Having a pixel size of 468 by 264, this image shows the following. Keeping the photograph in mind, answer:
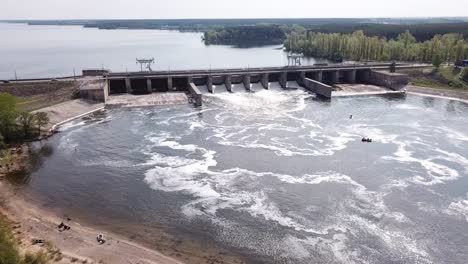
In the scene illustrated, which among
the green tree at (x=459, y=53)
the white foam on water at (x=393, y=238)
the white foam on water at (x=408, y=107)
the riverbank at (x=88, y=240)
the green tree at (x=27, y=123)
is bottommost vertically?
Answer: the white foam on water at (x=393, y=238)

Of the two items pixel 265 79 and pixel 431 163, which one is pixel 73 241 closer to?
pixel 431 163

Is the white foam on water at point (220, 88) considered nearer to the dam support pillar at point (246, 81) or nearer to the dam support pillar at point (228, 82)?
the dam support pillar at point (228, 82)

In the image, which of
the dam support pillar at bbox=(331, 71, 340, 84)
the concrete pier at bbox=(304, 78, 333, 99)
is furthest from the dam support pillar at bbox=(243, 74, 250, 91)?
the dam support pillar at bbox=(331, 71, 340, 84)

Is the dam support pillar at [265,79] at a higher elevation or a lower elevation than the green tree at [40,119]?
higher

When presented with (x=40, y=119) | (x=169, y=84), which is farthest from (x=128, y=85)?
(x=40, y=119)

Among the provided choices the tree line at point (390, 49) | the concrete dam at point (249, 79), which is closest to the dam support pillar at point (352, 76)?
the concrete dam at point (249, 79)

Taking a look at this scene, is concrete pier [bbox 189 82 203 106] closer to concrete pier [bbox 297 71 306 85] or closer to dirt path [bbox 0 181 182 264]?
concrete pier [bbox 297 71 306 85]
